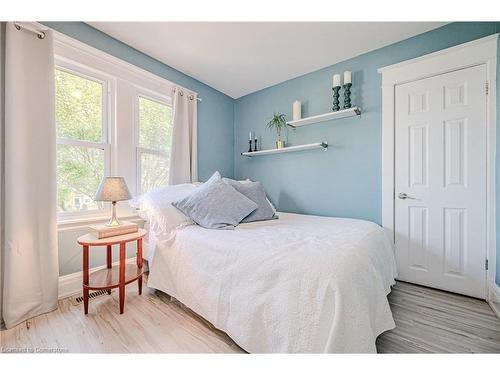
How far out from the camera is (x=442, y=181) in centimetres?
193

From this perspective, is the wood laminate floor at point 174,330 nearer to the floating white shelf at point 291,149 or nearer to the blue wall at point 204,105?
the floating white shelf at point 291,149

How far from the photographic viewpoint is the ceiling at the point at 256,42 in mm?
1889

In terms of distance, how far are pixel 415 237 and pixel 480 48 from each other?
172 cm

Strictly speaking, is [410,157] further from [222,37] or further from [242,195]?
[222,37]

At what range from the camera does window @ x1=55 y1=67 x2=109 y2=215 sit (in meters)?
1.86

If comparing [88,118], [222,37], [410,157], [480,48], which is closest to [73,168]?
[88,118]

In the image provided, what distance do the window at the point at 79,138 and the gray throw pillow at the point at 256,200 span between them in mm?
1321

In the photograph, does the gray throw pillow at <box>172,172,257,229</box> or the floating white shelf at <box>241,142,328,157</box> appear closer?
the gray throw pillow at <box>172,172,257,229</box>

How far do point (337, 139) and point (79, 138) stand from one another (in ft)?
8.94

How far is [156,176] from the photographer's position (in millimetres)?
2568

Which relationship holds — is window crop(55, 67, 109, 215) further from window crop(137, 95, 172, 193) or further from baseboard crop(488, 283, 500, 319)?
baseboard crop(488, 283, 500, 319)

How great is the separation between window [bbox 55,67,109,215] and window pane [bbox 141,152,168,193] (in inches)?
15.2

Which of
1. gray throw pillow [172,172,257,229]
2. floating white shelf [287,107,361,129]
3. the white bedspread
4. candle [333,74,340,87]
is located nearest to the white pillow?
gray throw pillow [172,172,257,229]

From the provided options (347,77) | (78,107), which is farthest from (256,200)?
(78,107)
